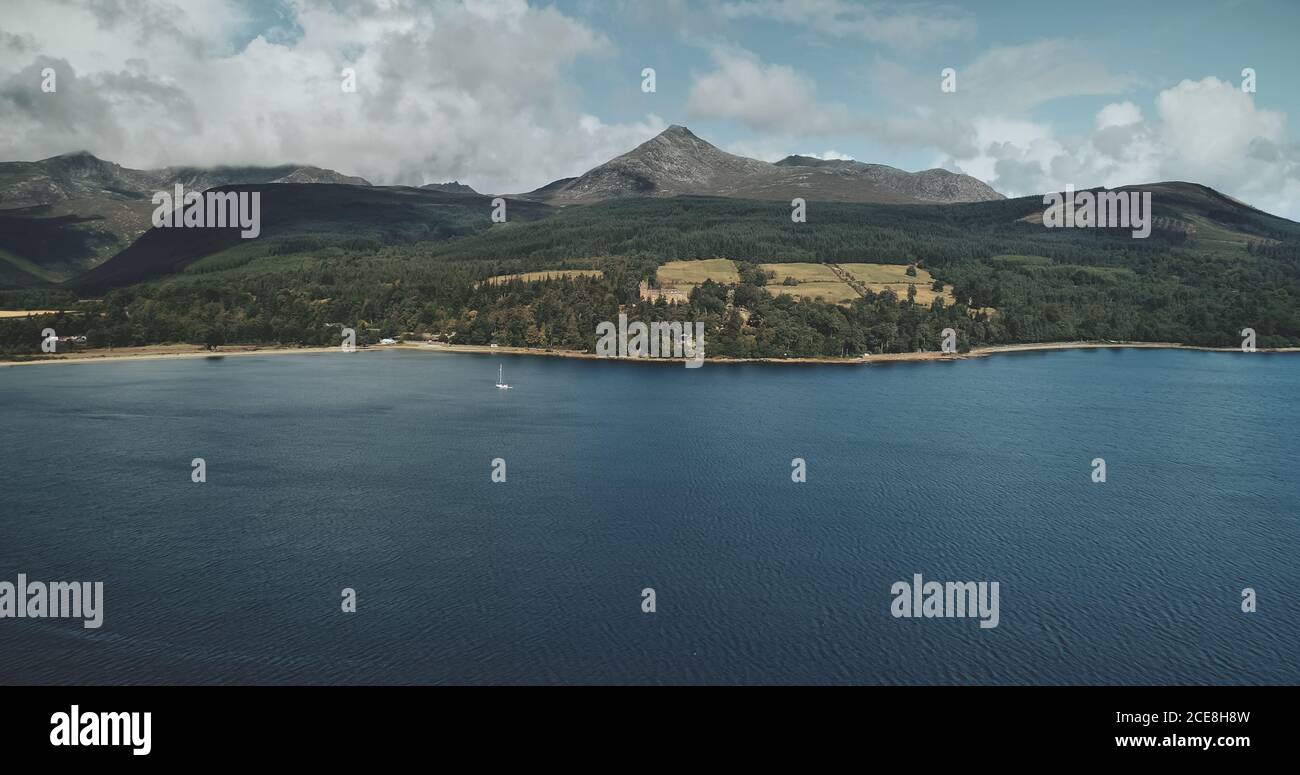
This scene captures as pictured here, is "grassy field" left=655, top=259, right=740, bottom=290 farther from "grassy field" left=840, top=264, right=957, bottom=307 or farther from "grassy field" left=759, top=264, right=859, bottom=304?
"grassy field" left=840, top=264, right=957, bottom=307

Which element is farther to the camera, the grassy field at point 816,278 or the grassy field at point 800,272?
the grassy field at point 800,272

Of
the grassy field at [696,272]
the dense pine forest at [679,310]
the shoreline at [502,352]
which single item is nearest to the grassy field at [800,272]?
the dense pine forest at [679,310]

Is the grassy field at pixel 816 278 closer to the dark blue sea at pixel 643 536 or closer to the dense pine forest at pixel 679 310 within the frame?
the dense pine forest at pixel 679 310

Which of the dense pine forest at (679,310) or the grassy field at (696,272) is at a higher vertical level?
the grassy field at (696,272)

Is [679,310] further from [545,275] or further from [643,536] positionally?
[643,536]

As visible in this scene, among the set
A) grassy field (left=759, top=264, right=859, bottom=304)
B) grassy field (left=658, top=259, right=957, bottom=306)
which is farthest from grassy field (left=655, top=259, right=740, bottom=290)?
grassy field (left=759, top=264, right=859, bottom=304)

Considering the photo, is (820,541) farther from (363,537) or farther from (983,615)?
(363,537)
